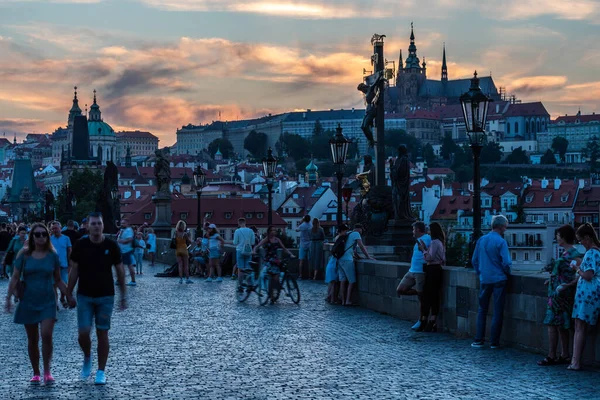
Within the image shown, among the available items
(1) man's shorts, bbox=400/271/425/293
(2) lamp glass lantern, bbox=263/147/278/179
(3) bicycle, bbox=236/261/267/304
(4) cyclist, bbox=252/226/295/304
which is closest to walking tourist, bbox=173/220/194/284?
(3) bicycle, bbox=236/261/267/304

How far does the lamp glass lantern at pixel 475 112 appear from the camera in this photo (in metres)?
13.5

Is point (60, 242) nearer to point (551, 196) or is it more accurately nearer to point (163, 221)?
point (163, 221)

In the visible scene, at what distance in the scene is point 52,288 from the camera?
9438 mm

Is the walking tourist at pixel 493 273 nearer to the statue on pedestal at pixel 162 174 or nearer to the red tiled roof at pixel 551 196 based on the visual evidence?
the statue on pedestal at pixel 162 174

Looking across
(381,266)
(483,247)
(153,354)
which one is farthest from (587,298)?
(381,266)

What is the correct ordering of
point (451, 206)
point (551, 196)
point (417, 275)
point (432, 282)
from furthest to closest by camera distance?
point (451, 206)
point (551, 196)
point (417, 275)
point (432, 282)

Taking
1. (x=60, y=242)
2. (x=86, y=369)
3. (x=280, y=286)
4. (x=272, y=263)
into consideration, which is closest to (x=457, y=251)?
(x=272, y=263)

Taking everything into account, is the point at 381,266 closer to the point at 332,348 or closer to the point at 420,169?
the point at 332,348

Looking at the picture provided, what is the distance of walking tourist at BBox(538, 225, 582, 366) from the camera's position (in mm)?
10117

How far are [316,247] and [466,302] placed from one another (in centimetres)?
915

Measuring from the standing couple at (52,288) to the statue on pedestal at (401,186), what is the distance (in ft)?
34.5

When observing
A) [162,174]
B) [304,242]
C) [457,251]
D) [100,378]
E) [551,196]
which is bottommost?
[100,378]

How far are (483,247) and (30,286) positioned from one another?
4503mm

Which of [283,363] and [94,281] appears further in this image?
[283,363]
